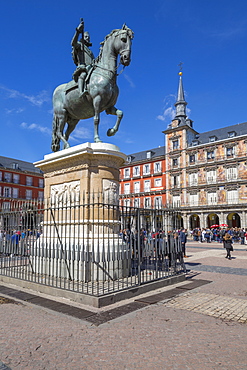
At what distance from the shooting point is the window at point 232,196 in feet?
125

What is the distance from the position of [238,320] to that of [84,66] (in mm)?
7016

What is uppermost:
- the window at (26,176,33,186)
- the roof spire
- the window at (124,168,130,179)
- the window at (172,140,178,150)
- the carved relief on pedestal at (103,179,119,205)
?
the roof spire

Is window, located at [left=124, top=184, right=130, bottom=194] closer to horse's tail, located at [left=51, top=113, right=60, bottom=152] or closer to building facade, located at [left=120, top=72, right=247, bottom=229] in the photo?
building facade, located at [left=120, top=72, right=247, bottom=229]

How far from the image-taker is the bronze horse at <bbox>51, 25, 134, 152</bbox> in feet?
23.9

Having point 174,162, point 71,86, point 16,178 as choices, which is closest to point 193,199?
point 174,162

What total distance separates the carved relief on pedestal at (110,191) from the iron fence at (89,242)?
0.20 m

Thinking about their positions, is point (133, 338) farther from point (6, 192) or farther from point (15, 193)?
point (15, 193)

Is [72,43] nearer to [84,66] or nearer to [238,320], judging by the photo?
[84,66]

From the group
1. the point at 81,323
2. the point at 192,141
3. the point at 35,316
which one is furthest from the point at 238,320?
the point at 192,141

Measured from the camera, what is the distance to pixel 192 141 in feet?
147

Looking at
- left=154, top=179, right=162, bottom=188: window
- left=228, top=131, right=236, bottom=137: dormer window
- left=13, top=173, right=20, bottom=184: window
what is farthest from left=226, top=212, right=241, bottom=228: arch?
left=13, top=173, right=20, bottom=184: window

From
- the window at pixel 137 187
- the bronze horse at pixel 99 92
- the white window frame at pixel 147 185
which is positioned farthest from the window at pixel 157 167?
the bronze horse at pixel 99 92

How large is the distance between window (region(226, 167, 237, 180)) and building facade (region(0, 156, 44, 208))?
3021cm

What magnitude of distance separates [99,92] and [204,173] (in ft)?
120
